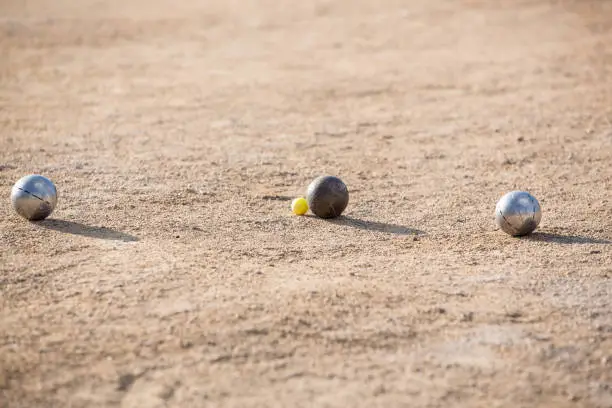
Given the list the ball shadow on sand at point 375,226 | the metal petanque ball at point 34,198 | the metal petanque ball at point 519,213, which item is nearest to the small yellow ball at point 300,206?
the ball shadow on sand at point 375,226

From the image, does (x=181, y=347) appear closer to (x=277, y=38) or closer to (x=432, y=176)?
(x=432, y=176)

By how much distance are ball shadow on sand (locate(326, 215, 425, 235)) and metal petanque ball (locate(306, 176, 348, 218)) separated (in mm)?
161

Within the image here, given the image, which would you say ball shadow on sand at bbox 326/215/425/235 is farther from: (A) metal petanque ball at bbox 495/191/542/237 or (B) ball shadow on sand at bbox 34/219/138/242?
(B) ball shadow on sand at bbox 34/219/138/242

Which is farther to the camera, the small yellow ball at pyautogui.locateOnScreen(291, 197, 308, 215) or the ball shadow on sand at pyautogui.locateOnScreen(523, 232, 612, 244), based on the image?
the small yellow ball at pyautogui.locateOnScreen(291, 197, 308, 215)

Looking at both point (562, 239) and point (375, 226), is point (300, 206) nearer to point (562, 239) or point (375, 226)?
point (375, 226)

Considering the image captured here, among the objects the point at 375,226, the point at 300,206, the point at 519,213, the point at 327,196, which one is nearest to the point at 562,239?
the point at 519,213

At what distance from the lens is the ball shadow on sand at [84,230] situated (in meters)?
8.82

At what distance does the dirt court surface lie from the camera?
6.18 metres

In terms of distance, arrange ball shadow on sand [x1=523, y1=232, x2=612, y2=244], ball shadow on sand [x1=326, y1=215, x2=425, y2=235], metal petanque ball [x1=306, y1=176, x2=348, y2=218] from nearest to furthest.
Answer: ball shadow on sand [x1=523, y1=232, x2=612, y2=244] → ball shadow on sand [x1=326, y1=215, x2=425, y2=235] → metal petanque ball [x1=306, y1=176, x2=348, y2=218]

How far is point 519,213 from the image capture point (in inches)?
340

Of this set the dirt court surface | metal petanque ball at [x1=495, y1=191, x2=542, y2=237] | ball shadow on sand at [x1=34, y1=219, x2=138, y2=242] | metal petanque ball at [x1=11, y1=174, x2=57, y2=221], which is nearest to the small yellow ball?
the dirt court surface

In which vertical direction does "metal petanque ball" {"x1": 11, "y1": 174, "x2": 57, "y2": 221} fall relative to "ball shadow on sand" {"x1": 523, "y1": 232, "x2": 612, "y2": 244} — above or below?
above

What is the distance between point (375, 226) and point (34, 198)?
377 cm

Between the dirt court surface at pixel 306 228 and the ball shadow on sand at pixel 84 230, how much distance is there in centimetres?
5
